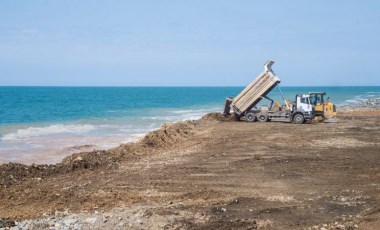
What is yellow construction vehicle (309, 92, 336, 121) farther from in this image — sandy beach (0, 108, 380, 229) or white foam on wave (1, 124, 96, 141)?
white foam on wave (1, 124, 96, 141)

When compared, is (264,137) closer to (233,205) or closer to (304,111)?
(304,111)

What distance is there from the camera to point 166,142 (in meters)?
19.6

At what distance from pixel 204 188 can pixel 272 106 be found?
19.1 m

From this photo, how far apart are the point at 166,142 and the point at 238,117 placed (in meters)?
10.6

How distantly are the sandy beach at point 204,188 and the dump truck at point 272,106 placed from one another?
8.61m

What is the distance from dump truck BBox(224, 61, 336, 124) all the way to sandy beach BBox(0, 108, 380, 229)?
8.61m

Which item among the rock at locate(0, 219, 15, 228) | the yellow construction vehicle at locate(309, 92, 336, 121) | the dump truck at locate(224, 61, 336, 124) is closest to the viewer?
the rock at locate(0, 219, 15, 228)

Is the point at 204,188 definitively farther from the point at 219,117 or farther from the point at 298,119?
the point at 219,117

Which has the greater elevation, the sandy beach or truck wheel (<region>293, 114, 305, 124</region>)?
truck wheel (<region>293, 114, 305, 124</region>)

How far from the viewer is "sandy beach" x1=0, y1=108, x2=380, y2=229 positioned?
854cm

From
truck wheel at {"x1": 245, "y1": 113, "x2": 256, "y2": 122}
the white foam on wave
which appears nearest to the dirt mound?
truck wheel at {"x1": 245, "y1": 113, "x2": 256, "y2": 122}

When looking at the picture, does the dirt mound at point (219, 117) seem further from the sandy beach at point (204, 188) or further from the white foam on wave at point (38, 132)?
the sandy beach at point (204, 188)

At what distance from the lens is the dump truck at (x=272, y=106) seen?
26750mm

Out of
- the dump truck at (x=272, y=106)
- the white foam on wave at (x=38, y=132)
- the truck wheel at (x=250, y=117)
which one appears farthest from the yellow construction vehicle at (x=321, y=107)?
the white foam on wave at (x=38, y=132)
